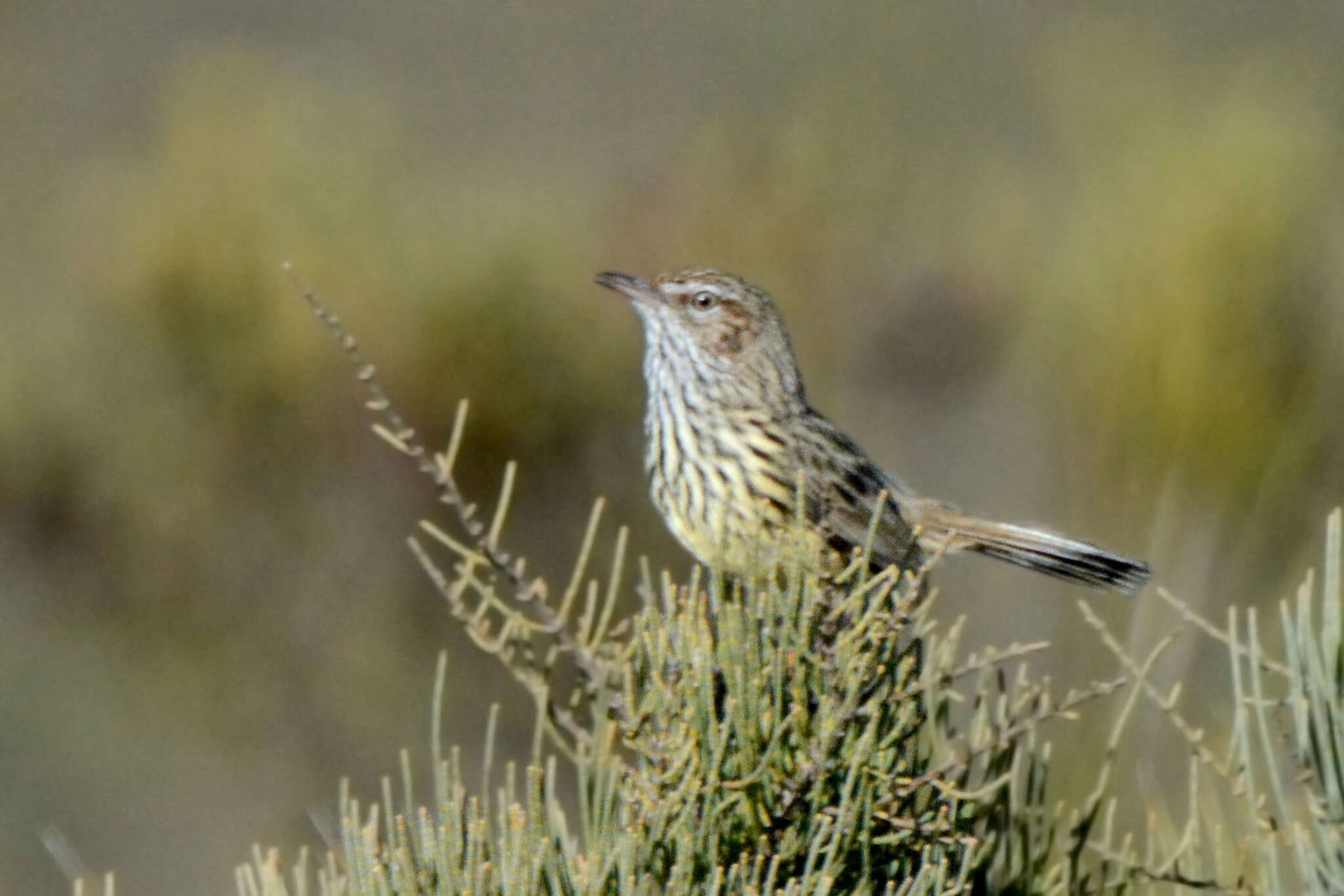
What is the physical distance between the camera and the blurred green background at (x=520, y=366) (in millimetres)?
5465

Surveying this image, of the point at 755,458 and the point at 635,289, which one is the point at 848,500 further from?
the point at 635,289

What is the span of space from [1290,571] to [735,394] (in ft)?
4.65

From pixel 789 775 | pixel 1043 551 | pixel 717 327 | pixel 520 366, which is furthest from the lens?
pixel 520 366

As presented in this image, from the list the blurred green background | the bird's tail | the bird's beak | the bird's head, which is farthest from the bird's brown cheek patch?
the blurred green background

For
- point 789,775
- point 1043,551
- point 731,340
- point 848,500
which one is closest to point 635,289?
point 731,340

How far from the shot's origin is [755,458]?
4551mm

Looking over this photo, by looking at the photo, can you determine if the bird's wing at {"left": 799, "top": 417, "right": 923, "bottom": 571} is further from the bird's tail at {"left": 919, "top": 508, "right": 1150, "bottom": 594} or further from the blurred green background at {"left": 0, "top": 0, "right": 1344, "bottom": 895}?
the blurred green background at {"left": 0, "top": 0, "right": 1344, "bottom": 895}

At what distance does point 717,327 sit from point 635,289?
0.78ft

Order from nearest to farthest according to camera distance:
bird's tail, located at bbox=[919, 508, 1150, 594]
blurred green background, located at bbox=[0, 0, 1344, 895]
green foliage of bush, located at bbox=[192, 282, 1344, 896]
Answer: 1. green foliage of bush, located at bbox=[192, 282, 1344, 896]
2. bird's tail, located at bbox=[919, 508, 1150, 594]
3. blurred green background, located at bbox=[0, 0, 1344, 895]

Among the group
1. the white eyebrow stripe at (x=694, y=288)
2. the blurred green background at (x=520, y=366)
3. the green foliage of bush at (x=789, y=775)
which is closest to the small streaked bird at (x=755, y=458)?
the white eyebrow stripe at (x=694, y=288)

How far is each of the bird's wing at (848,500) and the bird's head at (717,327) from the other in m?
0.18

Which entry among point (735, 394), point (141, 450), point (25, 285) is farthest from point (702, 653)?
point (25, 285)

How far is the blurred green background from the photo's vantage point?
5.46m

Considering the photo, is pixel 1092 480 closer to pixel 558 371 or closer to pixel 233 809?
pixel 558 371
